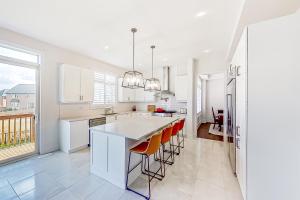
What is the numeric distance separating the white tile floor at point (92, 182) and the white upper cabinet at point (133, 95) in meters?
3.08

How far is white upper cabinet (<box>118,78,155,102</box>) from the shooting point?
18.8 feet

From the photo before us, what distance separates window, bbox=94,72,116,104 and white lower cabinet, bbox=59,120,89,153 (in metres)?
1.35

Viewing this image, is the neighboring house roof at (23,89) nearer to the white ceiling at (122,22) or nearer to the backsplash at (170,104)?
the white ceiling at (122,22)

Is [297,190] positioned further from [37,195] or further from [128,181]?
[37,195]

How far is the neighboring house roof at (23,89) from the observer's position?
2.98m

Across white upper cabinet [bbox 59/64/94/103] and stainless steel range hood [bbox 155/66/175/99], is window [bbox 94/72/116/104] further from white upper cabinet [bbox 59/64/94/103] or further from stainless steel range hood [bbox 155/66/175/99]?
stainless steel range hood [bbox 155/66/175/99]

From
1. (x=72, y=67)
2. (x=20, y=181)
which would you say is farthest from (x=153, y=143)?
(x=72, y=67)

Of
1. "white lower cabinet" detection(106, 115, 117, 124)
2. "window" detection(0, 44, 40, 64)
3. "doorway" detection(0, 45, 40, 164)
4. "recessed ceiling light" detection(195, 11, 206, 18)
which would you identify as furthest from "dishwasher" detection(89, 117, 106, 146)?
"recessed ceiling light" detection(195, 11, 206, 18)

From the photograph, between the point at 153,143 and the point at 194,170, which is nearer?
the point at 153,143

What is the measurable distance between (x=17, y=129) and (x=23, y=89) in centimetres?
109

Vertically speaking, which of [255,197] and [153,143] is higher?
[153,143]

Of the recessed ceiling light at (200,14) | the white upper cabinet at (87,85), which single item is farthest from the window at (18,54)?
the recessed ceiling light at (200,14)

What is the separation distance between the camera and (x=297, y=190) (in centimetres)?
128

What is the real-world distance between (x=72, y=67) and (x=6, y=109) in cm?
172
